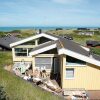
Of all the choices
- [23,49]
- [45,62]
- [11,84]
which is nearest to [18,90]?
[11,84]

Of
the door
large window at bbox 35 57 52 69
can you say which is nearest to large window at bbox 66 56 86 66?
the door

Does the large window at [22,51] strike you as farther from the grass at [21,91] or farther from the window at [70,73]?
the grass at [21,91]

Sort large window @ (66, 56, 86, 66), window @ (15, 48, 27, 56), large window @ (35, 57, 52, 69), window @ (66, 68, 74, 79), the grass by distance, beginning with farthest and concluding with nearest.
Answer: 1. window @ (15, 48, 27, 56)
2. large window @ (35, 57, 52, 69)
3. window @ (66, 68, 74, 79)
4. large window @ (66, 56, 86, 66)
5. the grass

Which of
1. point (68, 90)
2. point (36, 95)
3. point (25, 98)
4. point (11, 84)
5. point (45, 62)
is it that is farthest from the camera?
point (45, 62)

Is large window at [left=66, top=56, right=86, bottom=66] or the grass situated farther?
large window at [left=66, top=56, right=86, bottom=66]

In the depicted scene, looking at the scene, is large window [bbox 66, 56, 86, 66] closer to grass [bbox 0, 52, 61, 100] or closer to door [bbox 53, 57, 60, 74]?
door [bbox 53, 57, 60, 74]

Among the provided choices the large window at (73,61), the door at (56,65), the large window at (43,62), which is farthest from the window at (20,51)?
the large window at (73,61)

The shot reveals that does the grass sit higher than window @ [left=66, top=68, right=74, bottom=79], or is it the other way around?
the grass

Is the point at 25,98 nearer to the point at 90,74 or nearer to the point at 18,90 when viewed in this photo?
the point at 18,90
